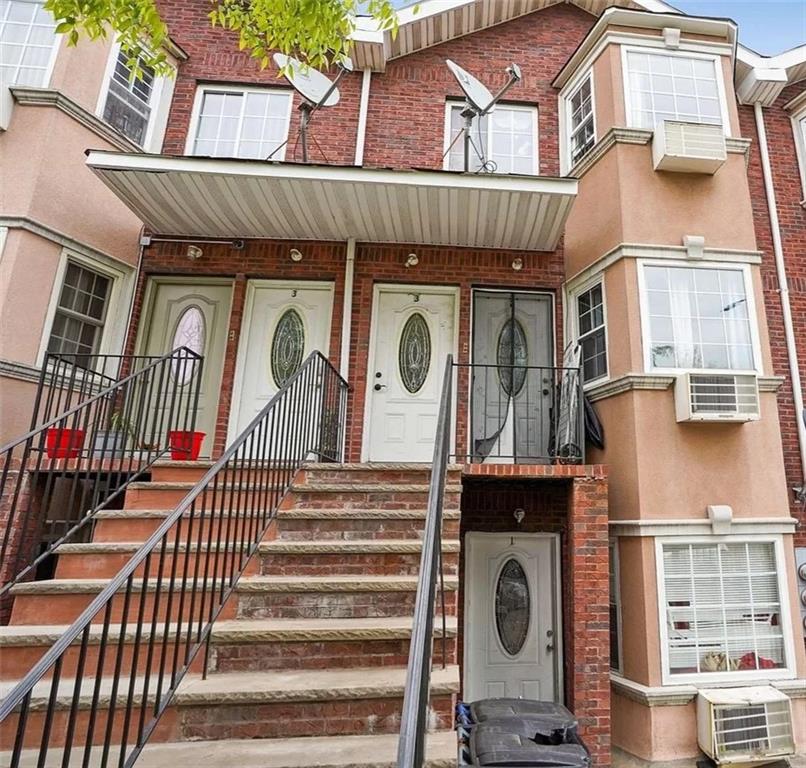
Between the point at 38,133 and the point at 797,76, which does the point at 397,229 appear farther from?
the point at 797,76

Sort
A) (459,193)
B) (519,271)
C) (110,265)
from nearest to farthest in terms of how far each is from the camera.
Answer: (459,193) → (110,265) → (519,271)

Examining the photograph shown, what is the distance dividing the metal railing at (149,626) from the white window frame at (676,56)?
4.46m

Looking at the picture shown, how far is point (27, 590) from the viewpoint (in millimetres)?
2824

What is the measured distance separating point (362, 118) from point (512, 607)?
5.90 m

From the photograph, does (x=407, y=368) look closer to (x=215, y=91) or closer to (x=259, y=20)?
(x=259, y=20)

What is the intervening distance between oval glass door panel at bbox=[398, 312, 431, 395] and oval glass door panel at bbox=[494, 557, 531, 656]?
2188 millimetres

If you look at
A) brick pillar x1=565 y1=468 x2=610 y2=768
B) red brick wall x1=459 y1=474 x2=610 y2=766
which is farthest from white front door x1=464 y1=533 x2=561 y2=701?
brick pillar x1=565 y1=468 x2=610 y2=768

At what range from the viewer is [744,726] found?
379cm

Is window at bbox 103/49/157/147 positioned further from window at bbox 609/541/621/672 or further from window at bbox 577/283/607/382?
window at bbox 609/541/621/672

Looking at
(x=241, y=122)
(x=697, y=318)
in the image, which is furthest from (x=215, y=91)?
(x=697, y=318)

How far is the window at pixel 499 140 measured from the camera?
6273 millimetres

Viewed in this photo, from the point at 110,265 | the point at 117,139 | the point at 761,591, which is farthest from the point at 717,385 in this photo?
the point at 117,139

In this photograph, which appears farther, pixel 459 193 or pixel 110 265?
pixel 110 265

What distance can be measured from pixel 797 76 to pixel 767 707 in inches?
296
